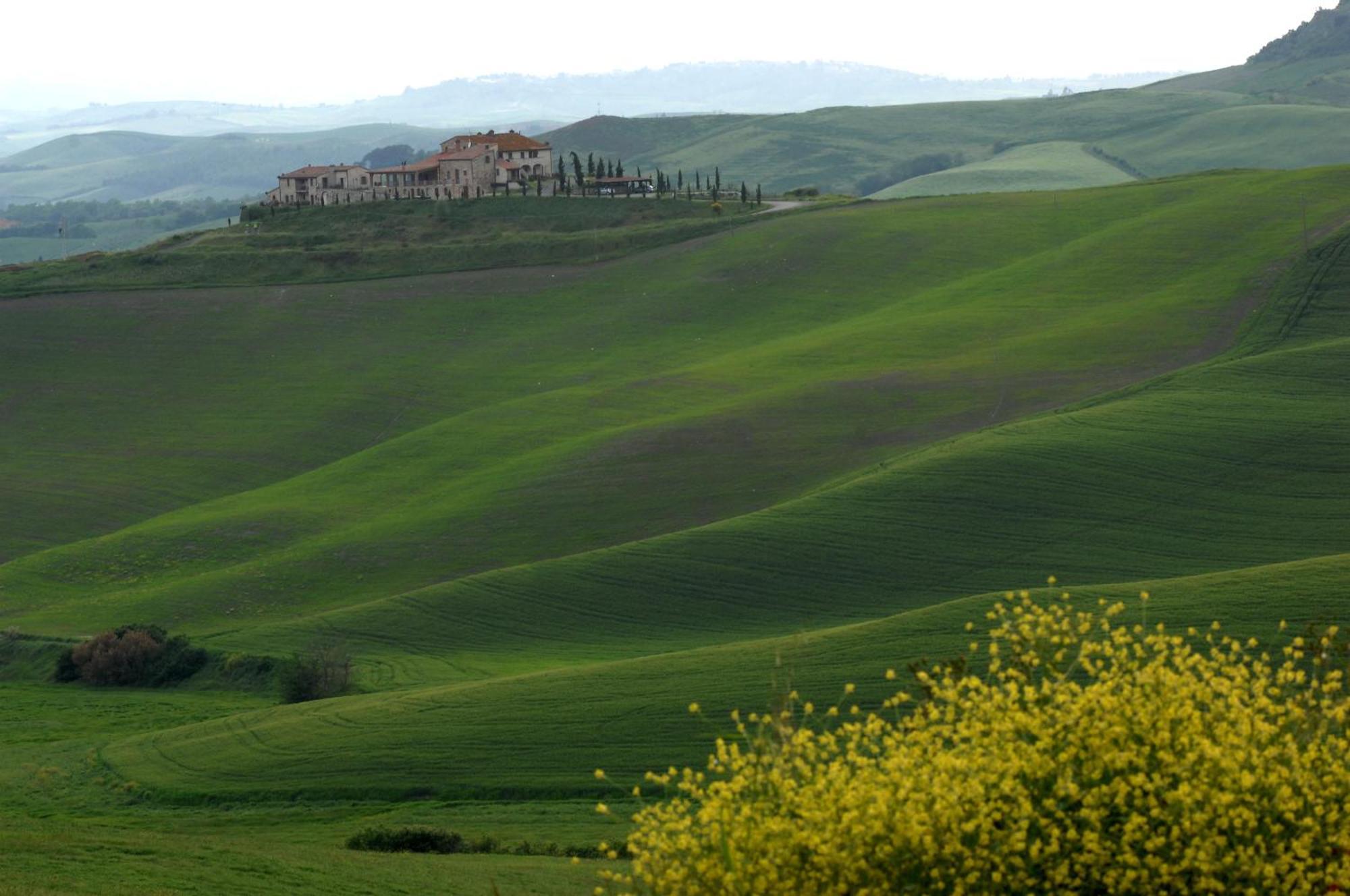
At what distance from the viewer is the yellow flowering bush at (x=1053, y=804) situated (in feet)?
61.9

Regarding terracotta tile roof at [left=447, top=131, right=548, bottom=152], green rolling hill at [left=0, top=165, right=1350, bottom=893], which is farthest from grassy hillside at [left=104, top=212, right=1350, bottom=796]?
terracotta tile roof at [left=447, top=131, right=548, bottom=152]

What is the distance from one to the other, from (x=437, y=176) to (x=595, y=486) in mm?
88142

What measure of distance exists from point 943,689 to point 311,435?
79.3 m

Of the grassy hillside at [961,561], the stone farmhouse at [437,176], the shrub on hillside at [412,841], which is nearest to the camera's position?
the shrub on hillside at [412,841]

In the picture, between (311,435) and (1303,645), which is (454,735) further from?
(311,435)

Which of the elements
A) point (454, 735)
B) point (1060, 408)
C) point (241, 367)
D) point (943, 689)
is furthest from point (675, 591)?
point (241, 367)

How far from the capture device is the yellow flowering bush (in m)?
18.9

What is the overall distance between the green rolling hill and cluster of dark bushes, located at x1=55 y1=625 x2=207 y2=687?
1213 mm

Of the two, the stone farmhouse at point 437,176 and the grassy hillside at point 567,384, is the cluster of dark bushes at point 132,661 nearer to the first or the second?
the grassy hillside at point 567,384

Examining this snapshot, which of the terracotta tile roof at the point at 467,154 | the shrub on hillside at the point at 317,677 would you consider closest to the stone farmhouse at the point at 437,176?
the terracotta tile roof at the point at 467,154

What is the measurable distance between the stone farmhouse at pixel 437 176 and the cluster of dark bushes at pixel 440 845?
119915mm

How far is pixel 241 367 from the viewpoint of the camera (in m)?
110

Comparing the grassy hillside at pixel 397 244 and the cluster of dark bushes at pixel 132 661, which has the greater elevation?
the grassy hillside at pixel 397 244

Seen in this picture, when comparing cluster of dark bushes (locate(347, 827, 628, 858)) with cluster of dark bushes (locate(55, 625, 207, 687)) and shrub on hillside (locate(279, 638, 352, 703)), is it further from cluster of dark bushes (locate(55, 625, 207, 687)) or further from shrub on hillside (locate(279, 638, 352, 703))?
cluster of dark bushes (locate(55, 625, 207, 687))
